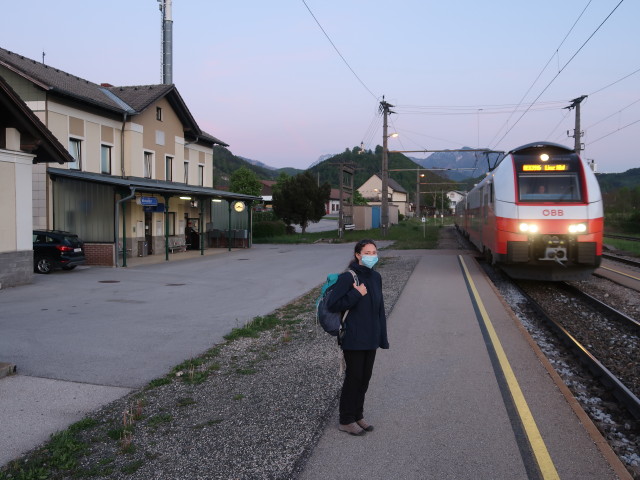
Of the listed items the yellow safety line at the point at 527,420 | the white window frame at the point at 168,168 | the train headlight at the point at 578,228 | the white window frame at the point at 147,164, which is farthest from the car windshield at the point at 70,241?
the train headlight at the point at 578,228

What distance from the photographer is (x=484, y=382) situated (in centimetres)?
596

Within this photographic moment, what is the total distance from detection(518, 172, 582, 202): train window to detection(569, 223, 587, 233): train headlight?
61 centimetres

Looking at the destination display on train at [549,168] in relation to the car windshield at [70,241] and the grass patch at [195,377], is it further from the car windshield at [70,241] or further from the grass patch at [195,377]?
the car windshield at [70,241]

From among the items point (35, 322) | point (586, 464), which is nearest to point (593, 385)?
point (586, 464)

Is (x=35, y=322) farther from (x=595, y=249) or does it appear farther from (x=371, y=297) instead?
(x=595, y=249)

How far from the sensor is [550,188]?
1269cm

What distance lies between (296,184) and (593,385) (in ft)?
Answer: 122

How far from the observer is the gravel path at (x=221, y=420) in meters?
3.99

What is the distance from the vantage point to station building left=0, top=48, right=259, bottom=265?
19547 mm

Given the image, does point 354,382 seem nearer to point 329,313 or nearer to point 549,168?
point 329,313

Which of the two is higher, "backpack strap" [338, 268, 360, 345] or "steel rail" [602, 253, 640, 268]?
"backpack strap" [338, 268, 360, 345]

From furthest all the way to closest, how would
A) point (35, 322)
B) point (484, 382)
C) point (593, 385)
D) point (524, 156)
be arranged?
point (524, 156) → point (35, 322) → point (593, 385) → point (484, 382)

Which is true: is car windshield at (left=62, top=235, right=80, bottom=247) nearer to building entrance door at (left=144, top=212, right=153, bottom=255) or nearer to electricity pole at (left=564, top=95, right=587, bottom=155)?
building entrance door at (left=144, top=212, right=153, bottom=255)

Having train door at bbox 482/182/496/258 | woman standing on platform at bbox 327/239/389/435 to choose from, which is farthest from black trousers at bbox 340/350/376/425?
train door at bbox 482/182/496/258
